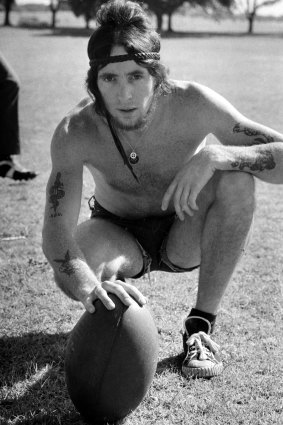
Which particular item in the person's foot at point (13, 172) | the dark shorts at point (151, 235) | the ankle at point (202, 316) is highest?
the dark shorts at point (151, 235)

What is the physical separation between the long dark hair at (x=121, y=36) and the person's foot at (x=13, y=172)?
13.4 ft

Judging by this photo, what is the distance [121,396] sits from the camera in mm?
2838

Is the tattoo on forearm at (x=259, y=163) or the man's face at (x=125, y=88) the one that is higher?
the man's face at (x=125, y=88)

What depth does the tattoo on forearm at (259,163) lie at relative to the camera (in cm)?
349

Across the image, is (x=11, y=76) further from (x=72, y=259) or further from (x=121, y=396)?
(x=121, y=396)

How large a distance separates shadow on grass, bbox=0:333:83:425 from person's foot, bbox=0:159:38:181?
3988mm

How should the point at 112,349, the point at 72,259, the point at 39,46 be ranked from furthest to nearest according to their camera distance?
the point at 39,46
the point at 72,259
the point at 112,349

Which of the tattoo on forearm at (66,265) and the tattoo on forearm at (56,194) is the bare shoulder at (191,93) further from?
the tattoo on forearm at (66,265)

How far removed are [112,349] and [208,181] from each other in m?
1.26

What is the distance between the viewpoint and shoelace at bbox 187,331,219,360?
349 cm

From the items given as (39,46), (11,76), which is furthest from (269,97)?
(39,46)

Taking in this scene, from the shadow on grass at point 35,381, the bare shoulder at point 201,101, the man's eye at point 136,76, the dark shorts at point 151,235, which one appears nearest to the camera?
the shadow on grass at point 35,381

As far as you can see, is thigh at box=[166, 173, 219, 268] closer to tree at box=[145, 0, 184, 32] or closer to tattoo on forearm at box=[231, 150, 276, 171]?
tattoo on forearm at box=[231, 150, 276, 171]

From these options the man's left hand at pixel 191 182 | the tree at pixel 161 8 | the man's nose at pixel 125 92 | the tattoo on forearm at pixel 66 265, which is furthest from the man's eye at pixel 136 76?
the tree at pixel 161 8
